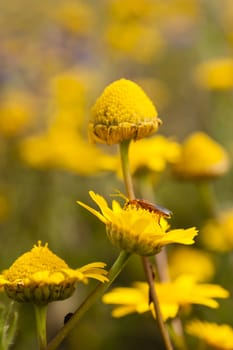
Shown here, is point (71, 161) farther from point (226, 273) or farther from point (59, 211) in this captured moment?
point (226, 273)

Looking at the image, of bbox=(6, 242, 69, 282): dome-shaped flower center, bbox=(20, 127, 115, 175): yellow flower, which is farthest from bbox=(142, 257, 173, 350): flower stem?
bbox=(20, 127, 115, 175): yellow flower

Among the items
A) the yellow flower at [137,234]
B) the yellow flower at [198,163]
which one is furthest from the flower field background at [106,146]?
the yellow flower at [137,234]

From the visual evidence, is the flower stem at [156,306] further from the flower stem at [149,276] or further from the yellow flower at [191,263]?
the yellow flower at [191,263]

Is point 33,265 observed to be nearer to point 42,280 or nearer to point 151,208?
point 42,280

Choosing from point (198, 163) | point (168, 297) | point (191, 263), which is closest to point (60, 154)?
point (191, 263)

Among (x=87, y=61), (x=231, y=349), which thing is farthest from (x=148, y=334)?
(x=87, y=61)

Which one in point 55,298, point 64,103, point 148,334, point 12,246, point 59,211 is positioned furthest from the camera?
point 64,103
